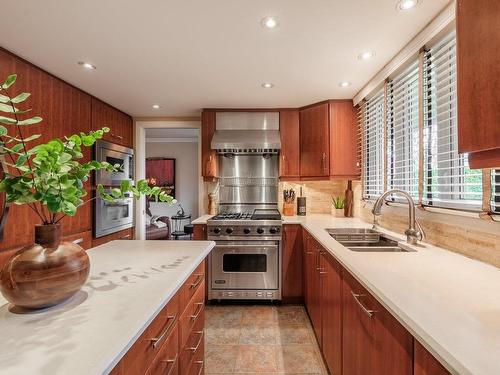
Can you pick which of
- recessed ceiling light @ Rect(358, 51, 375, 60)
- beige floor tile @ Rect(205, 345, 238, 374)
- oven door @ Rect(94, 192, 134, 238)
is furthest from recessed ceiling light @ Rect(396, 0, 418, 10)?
oven door @ Rect(94, 192, 134, 238)

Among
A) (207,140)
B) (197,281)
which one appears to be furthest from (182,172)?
(197,281)

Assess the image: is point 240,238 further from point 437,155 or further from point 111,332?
point 111,332

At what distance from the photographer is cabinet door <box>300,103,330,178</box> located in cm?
311

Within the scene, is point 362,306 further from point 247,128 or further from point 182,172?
point 182,172

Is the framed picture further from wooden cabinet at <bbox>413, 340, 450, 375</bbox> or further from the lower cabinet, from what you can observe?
wooden cabinet at <bbox>413, 340, 450, 375</bbox>

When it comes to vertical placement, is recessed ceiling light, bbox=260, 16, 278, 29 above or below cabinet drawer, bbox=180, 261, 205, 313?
above

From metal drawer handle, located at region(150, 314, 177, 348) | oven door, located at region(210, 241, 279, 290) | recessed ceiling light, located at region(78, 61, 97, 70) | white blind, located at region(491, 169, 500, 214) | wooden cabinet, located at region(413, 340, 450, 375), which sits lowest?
oven door, located at region(210, 241, 279, 290)

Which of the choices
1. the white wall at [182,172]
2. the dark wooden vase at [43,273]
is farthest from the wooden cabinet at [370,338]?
the white wall at [182,172]

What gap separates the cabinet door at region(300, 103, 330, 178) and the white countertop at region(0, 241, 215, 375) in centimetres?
227

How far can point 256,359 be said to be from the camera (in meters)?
2.02

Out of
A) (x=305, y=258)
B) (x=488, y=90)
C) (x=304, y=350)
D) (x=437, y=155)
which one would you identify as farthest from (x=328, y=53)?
(x=304, y=350)

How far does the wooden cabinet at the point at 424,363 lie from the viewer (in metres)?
0.68

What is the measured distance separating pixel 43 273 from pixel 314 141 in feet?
9.52

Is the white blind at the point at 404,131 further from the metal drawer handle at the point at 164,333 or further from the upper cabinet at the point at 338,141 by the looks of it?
the metal drawer handle at the point at 164,333
